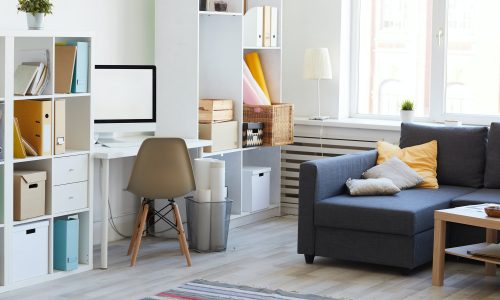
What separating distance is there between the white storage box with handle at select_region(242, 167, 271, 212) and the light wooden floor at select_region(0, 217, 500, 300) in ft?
2.66

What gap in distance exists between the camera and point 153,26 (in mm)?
6598

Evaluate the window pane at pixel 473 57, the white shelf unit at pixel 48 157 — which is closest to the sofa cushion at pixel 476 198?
the window pane at pixel 473 57

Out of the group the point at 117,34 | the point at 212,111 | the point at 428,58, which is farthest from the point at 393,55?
the point at 117,34

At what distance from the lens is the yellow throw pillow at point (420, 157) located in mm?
6152

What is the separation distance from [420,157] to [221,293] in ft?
6.39

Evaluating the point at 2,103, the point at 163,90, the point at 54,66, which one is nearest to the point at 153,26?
the point at 163,90

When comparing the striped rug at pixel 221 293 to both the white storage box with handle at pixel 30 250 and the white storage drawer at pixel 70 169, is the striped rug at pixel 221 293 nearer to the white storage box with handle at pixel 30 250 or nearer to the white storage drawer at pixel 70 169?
the white storage box with handle at pixel 30 250

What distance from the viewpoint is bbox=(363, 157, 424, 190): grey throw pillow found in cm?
602

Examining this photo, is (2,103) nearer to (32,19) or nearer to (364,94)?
(32,19)

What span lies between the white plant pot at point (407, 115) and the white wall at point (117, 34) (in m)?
1.85

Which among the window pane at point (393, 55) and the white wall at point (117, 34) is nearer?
Result: the white wall at point (117, 34)

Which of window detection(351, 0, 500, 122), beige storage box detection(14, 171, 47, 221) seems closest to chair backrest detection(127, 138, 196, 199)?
beige storage box detection(14, 171, 47, 221)

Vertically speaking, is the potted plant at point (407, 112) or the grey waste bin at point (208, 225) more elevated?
the potted plant at point (407, 112)

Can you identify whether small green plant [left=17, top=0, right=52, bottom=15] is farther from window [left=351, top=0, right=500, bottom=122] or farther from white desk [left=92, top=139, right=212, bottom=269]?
window [left=351, top=0, right=500, bottom=122]
